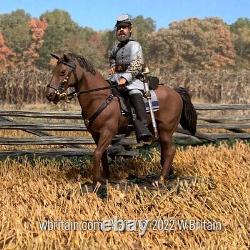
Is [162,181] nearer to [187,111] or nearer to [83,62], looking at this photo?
[187,111]

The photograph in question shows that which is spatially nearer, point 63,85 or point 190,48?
point 63,85

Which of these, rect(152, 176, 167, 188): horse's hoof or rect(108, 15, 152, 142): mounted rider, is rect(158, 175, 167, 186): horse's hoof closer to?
rect(152, 176, 167, 188): horse's hoof

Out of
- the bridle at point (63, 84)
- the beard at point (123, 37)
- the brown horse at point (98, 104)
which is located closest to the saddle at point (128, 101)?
the brown horse at point (98, 104)

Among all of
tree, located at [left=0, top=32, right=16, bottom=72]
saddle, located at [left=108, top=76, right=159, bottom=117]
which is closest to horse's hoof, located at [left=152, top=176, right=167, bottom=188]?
saddle, located at [left=108, top=76, right=159, bottom=117]

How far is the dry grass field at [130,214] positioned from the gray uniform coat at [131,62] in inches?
52.2

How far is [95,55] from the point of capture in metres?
65.8

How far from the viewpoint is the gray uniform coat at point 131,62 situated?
5633 mm

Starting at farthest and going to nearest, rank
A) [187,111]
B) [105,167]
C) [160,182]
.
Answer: [187,111], [105,167], [160,182]

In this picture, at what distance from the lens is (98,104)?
5.53 metres

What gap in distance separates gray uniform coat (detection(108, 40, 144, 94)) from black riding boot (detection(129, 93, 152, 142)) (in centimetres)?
12

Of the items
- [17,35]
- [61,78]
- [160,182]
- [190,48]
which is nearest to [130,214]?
[160,182]

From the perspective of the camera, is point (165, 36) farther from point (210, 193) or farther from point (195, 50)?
point (210, 193)

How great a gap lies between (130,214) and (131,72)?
1896 mm

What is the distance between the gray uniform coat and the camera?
18.5ft
